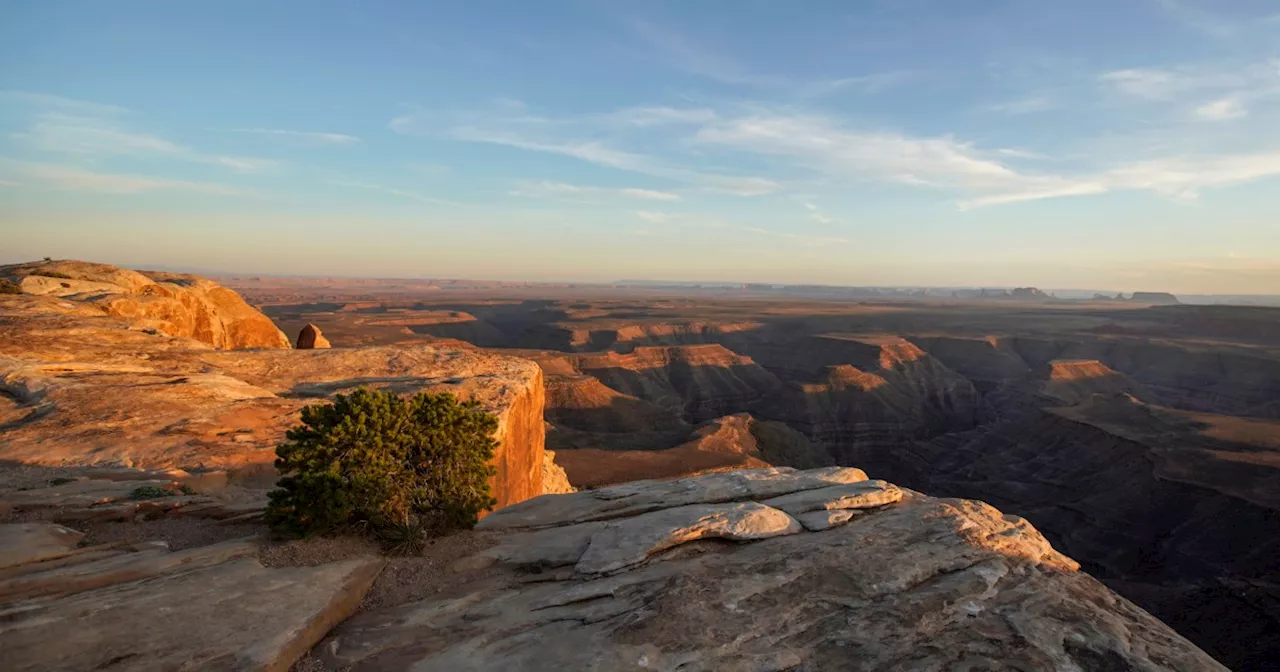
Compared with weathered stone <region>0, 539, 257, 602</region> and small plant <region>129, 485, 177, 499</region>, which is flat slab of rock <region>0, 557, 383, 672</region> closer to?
weathered stone <region>0, 539, 257, 602</region>

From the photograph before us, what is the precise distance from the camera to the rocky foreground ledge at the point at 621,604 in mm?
6246

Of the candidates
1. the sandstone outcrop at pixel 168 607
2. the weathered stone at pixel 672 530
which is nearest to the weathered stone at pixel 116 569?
the sandstone outcrop at pixel 168 607

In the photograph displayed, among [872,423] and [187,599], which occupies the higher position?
[187,599]

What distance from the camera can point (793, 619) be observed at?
712 cm

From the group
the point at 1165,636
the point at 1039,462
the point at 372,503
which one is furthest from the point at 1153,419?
the point at 372,503

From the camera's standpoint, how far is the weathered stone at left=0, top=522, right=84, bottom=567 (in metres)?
7.77

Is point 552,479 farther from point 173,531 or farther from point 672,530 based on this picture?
point 672,530

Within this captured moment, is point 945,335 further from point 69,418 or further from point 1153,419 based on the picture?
point 69,418

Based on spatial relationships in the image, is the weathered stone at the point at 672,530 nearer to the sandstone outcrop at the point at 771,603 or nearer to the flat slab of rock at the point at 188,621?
the sandstone outcrop at the point at 771,603

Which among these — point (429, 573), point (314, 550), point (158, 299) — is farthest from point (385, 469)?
point (158, 299)

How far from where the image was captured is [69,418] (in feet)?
49.3

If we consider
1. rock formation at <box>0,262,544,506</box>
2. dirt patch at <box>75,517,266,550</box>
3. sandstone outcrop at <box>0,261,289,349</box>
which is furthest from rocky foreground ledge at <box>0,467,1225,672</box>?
sandstone outcrop at <box>0,261,289,349</box>

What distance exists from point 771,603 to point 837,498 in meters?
4.22

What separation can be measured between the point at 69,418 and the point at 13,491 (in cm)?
529
